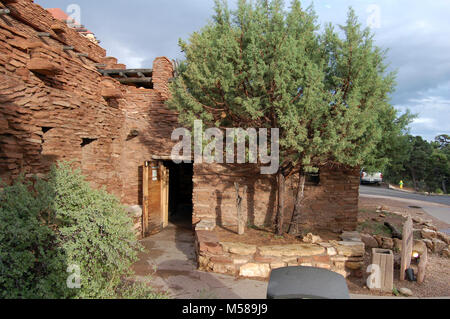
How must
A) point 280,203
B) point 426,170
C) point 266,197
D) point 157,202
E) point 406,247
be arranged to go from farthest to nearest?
point 426,170 → point 157,202 → point 266,197 → point 280,203 → point 406,247

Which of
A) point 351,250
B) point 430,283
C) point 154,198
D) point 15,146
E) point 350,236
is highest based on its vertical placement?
point 15,146

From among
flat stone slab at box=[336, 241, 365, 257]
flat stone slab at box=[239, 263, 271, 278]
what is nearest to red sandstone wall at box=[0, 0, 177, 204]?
flat stone slab at box=[239, 263, 271, 278]

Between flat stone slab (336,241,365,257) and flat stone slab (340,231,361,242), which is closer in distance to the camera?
flat stone slab (336,241,365,257)

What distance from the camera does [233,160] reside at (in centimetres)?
753

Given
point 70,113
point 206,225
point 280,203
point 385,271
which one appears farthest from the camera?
point 206,225

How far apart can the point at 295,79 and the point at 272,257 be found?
12.3ft

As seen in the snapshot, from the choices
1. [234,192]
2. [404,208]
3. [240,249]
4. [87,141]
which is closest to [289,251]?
[240,249]

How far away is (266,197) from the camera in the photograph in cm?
766

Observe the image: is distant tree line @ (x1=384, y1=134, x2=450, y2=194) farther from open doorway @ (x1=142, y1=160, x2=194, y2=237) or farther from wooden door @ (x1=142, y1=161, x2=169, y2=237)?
wooden door @ (x1=142, y1=161, x2=169, y2=237)

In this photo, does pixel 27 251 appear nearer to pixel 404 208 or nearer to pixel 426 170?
pixel 404 208

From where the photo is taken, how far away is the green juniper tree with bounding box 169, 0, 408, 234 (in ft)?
17.0

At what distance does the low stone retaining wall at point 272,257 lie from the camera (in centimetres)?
555
